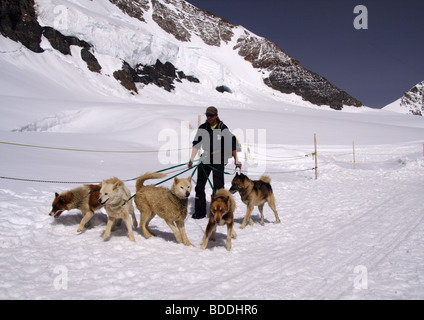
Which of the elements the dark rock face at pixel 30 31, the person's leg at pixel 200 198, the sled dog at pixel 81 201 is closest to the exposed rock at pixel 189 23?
the dark rock face at pixel 30 31

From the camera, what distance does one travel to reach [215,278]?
3.24m

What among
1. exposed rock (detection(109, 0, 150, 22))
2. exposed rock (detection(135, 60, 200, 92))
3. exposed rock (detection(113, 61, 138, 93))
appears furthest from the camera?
exposed rock (detection(109, 0, 150, 22))

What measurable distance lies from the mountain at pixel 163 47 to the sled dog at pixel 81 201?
127 feet

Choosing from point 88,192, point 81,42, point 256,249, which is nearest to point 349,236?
point 256,249

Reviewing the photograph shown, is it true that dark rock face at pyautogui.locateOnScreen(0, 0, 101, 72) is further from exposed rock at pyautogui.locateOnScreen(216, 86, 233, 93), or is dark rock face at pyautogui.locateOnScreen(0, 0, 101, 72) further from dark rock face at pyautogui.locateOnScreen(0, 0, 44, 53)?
exposed rock at pyautogui.locateOnScreen(216, 86, 233, 93)

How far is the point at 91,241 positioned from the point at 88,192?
86 centimetres

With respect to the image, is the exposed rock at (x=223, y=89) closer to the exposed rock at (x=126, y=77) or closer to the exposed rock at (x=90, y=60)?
the exposed rock at (x=126, y=77)

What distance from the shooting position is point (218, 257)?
390 cm

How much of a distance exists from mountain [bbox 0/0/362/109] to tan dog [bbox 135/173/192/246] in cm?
3923

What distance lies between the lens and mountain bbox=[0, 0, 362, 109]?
4194 centimetres

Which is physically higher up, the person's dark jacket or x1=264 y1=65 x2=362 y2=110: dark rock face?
x1=264 y1=65 x2=362 y2=110: dark rock face

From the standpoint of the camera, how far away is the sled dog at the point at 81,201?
174 inches

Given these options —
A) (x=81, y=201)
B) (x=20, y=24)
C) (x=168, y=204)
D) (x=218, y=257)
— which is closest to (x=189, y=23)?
(x=20, y=24)

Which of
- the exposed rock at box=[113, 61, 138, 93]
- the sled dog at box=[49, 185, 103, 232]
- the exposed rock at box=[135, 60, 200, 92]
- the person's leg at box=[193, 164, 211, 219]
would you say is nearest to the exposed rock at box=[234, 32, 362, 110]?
the exposed rock at box=[135, 60, 200, 92]
